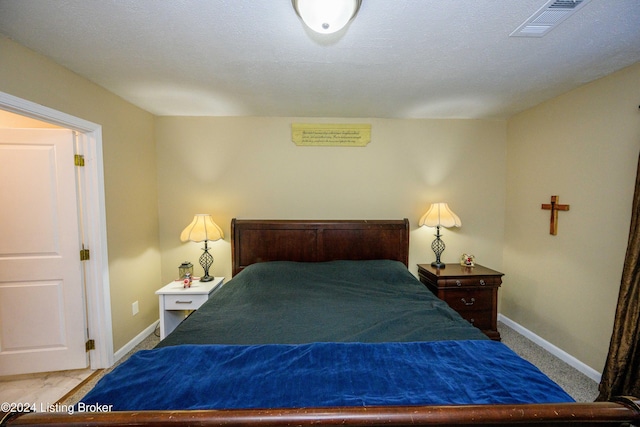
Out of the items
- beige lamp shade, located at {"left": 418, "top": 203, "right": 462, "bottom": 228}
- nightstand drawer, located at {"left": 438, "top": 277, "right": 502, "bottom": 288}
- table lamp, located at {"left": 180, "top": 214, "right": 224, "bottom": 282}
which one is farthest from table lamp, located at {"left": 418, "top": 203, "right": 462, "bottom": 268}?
table lamp, located at {"left": 180, "top": 214, "right": 224, "bottom": 282}

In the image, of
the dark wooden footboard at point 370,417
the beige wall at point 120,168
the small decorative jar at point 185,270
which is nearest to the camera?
the dark wooden footboard at point 370,417

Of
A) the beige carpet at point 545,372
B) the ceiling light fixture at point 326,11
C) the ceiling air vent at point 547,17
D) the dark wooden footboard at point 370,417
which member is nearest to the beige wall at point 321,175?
the beige carpet at point 545,372

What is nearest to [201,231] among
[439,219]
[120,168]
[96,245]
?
[96,245]

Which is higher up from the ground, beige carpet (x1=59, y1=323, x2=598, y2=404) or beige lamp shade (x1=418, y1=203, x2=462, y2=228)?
beige lamp shade (x1=418, y1=203, x2=462, y2=228)

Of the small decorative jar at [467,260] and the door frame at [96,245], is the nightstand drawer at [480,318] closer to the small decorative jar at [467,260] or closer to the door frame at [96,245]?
the small decorative jar at [467,260]

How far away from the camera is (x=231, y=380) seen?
0.97 m

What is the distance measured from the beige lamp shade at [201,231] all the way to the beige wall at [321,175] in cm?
25

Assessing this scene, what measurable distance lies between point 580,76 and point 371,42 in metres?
1.72

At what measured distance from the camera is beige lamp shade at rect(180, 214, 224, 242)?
7.96 ft

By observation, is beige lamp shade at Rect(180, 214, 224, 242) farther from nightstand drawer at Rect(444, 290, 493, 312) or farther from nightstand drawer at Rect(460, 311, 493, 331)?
nightstand drawer at Rect(460, 311, 493, 331)

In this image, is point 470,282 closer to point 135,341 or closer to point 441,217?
point 441,217

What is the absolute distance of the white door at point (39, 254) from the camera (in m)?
1.90

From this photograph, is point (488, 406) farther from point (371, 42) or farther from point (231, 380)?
point (371, 42)

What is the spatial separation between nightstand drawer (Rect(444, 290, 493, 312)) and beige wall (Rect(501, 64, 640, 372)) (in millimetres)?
542
